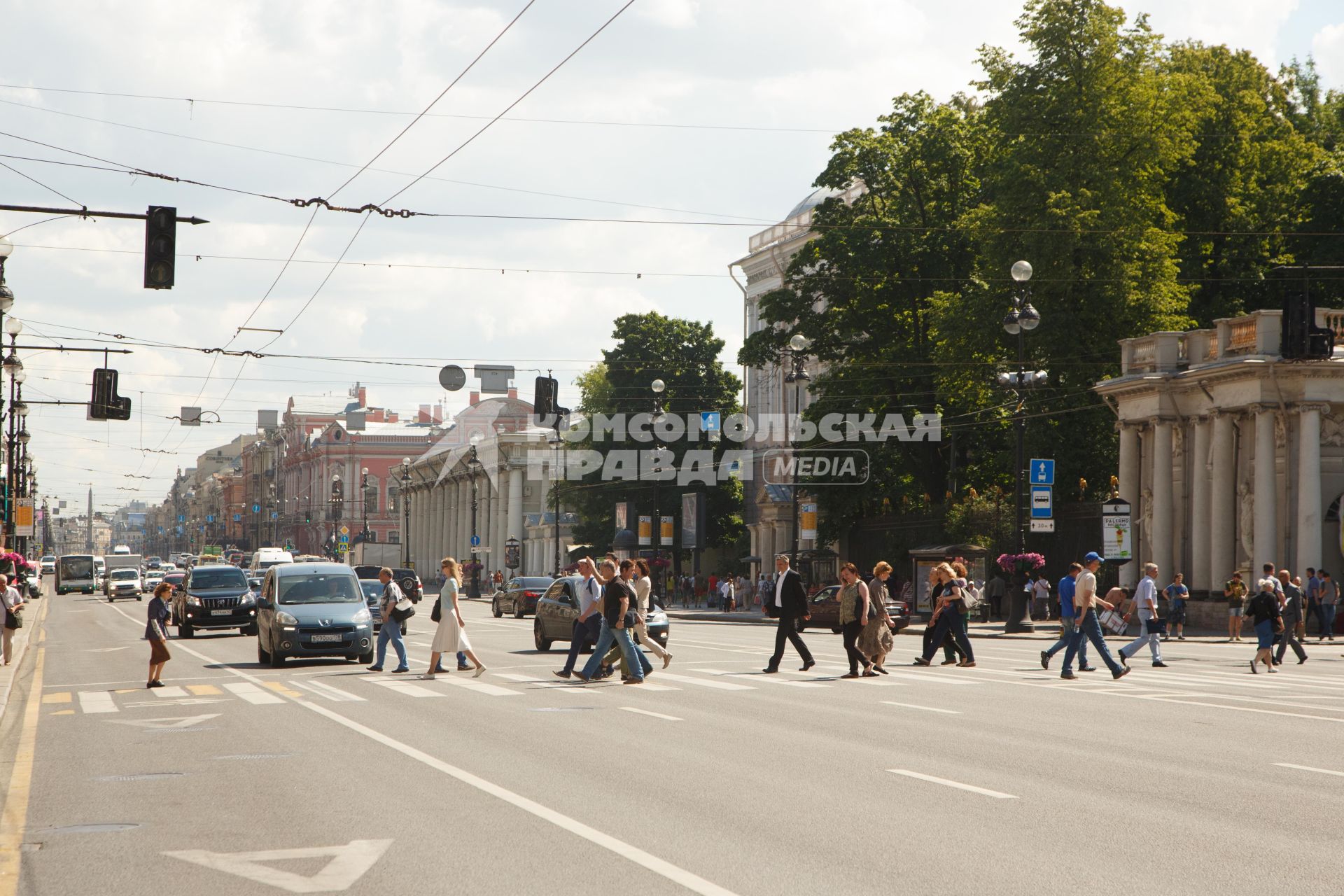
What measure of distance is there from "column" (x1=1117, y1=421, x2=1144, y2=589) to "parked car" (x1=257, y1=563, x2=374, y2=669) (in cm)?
2560

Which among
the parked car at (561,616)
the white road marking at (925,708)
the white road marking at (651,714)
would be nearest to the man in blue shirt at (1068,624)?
the white road marking at (925,708)

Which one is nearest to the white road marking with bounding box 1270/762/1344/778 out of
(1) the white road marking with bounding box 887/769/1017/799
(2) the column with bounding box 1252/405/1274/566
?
(1) the white road marking with bounding box 887/769/1017/799

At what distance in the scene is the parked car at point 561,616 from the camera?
2908 centimetres

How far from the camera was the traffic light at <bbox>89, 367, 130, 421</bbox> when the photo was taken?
34.0 metres

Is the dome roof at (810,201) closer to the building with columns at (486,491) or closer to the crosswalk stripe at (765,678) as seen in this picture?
the building with columns at (486,491)

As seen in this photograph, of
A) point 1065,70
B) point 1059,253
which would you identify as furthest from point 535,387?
point 1065,70

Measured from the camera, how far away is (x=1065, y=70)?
4553cm

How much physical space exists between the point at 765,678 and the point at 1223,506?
2218 centimetres

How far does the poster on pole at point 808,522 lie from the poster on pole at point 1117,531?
17.6 m

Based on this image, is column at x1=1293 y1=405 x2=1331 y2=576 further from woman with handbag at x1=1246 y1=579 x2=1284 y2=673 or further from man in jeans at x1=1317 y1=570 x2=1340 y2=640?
woman with handbag at x1=1246 y1=579 x2=1284 y2=673

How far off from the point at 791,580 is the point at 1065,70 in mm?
27024

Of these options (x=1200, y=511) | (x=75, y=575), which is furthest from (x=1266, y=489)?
(x=75, y=575)

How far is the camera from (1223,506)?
4106cm

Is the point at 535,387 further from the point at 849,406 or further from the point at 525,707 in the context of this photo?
the point at 525,707
